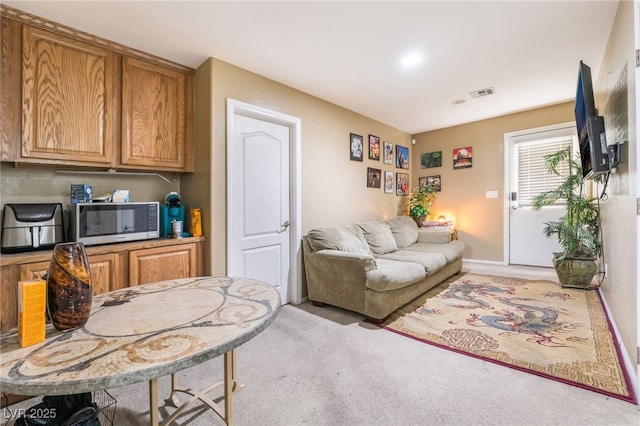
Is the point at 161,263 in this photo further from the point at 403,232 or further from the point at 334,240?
the point at 403,232

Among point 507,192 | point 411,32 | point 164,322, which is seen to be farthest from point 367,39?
point 507,192

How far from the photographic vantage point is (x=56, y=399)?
3.39 ft

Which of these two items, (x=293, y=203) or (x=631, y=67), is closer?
(x=631, y=67)

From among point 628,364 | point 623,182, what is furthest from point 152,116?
point 628,364

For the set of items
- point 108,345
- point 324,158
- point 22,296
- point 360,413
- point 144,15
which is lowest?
point 360,413

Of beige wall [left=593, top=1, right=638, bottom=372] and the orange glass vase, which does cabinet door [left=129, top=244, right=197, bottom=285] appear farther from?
beige wall [left=593, top=1, right=638, bottom=372]

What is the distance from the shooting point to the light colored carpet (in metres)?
1.46

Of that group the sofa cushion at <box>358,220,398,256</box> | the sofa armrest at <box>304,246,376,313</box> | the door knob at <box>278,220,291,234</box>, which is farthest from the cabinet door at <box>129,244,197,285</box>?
the sofa cushion at <box>358,220,398,256</box>

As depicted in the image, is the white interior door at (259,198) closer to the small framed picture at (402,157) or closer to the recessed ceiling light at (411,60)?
the recessed ceiling light at (411,60)

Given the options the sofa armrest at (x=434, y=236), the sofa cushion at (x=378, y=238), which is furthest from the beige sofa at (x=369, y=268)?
the sofa armrest at (x=434, y=236)

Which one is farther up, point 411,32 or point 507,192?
point 411,32

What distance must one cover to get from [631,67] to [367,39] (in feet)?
5.50

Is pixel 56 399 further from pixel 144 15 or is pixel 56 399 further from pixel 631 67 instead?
pixel 631 67

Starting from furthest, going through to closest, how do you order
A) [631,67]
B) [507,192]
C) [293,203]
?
1. [507,192]
2. [293,203]
3. [631,67]
